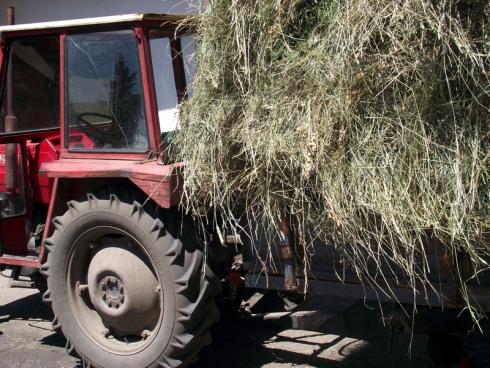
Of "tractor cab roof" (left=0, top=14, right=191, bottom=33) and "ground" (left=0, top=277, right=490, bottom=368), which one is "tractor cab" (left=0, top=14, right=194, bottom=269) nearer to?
"tractor cab roof" (left=0, top=14, right=191, bottom=33)

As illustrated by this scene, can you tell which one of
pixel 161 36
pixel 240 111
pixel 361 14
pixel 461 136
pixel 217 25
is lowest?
pixel 461 136

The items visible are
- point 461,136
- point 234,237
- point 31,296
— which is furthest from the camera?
point 31,296

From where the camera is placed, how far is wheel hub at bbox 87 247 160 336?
379 cm

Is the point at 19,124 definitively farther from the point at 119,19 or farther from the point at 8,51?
the point at 119,19

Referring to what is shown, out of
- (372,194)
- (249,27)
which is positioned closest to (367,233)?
(372,194)

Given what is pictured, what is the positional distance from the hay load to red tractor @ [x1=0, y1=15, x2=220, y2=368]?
0.51m

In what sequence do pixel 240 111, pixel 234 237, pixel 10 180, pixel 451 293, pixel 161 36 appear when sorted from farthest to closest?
pixel 10 180, pixel 161 36, pixel 234 237, pixel 240 111, pixel 451 293

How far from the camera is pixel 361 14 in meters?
2.75

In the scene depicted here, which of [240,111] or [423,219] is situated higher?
[240,111]

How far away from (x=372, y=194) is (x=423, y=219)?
9.3 inches

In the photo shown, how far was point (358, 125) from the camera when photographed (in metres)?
2.83

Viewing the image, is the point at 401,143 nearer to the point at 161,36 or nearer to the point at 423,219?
the point at 423,219

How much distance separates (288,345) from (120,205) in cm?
170

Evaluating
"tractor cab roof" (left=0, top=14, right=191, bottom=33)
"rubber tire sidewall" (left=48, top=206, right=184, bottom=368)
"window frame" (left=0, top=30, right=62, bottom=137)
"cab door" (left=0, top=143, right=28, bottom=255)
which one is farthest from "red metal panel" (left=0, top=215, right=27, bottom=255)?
"tractor cab roof" (left=0, top=14, right=191, bottom=33)
